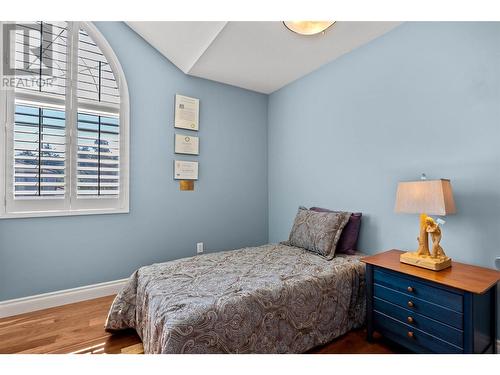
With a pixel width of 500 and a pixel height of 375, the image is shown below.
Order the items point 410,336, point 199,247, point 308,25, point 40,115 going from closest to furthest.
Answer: point 410,336, point 308,25, point 40,115, point 199,247

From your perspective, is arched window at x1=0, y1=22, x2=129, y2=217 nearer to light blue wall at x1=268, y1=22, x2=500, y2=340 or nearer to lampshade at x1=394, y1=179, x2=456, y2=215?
light blue wall at x1=268, y1=22, x2=500, y2=340

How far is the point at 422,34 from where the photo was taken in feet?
6.29

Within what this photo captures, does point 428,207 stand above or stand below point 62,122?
below

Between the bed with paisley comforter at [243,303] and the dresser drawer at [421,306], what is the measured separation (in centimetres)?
24

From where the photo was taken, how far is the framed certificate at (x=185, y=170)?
284 centimetres

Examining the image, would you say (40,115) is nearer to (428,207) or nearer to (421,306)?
(428,207)

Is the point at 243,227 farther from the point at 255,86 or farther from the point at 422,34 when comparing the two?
the point at 422,34

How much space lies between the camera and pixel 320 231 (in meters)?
2.25

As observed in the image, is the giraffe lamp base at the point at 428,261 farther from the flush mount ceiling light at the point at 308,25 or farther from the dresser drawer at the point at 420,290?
the flush mount ceiling light at the point at 308,25

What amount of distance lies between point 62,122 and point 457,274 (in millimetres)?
3321

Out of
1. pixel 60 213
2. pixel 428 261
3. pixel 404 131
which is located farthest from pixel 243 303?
pixel 60 213
